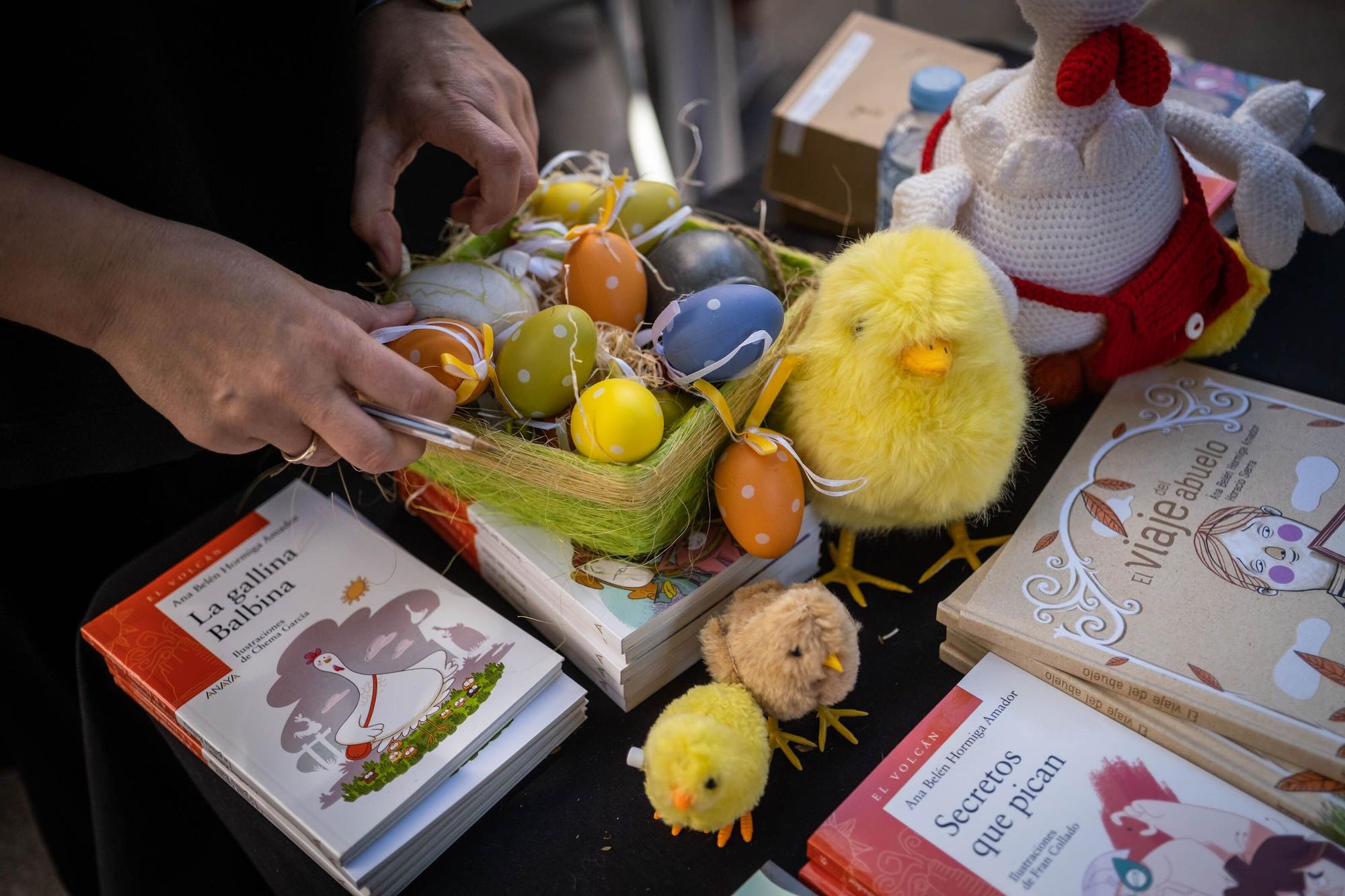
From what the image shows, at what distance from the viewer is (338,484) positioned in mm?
957

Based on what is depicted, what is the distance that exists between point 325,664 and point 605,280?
0.41 meters

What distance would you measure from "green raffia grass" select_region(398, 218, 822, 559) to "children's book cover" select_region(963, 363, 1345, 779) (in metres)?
0.25

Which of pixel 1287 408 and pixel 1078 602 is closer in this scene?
pixel 1078 602

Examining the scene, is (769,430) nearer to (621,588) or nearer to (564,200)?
(621,588)

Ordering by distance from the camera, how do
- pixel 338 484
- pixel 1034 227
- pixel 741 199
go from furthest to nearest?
1. pixel 741 199
2. pixel 338 484
3. pixel 1034 227

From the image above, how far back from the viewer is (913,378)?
2.32 feet

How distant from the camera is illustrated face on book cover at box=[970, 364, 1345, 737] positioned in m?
0.65

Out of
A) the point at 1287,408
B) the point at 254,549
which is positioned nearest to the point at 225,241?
the point at 254,549

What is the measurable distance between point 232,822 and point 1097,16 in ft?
3.02

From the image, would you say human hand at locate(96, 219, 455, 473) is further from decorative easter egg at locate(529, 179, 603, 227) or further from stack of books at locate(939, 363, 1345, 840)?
stack of books at locate(939, 363, 1345, 840)

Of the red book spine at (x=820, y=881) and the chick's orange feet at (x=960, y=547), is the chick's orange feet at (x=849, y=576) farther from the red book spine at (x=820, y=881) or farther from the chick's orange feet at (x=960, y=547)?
the red book spine at (x=820, y=881)

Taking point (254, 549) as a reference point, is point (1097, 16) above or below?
above

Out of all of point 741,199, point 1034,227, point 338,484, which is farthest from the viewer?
point 741,199

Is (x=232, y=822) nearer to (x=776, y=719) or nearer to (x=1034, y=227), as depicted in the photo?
(x=776, y=719)
